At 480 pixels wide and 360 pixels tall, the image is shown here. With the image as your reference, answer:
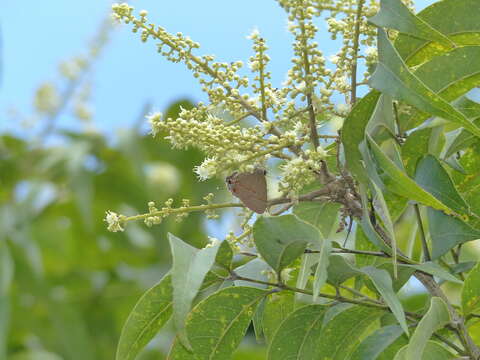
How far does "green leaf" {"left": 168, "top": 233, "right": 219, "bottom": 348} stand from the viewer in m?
0.72

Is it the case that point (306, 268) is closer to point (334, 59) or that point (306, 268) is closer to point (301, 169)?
point (301, 169)

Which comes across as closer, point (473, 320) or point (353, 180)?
point (353, 180)

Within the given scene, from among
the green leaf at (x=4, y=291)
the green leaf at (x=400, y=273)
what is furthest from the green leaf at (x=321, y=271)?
the green leaf at (x=4, y=291)

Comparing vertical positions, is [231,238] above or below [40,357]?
above

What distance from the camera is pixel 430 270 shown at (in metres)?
0.82

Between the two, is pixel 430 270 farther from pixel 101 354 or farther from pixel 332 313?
pixel 101 354

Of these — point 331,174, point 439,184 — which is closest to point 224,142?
point 331,174

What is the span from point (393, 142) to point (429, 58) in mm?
106

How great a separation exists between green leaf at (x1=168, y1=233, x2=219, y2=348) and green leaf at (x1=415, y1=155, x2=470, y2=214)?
0.26m

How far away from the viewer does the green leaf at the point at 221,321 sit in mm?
852

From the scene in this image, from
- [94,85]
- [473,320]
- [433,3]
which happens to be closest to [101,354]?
[94,85]

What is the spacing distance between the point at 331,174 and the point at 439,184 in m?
0.12

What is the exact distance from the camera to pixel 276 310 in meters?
1.02

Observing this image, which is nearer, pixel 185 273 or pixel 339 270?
pixel 185 273
